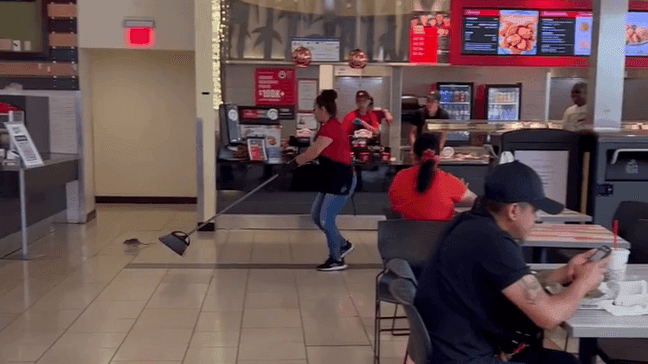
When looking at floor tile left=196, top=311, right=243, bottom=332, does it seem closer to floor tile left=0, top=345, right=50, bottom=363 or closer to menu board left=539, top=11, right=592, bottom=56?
floor tile left=0, top=345, right=50, bottom=363

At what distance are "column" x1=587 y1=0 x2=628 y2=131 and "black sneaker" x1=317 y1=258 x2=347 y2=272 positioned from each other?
7.99 feet

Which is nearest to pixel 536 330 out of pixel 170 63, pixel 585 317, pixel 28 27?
pixel 585 317

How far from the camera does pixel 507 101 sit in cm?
923

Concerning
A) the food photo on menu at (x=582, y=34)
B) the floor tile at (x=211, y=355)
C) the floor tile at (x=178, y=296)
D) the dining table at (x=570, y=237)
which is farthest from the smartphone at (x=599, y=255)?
the food photo on menu at (x=582, y=34)

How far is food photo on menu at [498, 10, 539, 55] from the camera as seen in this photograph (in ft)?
28.2

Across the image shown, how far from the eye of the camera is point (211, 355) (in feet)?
13.7

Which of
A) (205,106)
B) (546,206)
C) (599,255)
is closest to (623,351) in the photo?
(599,255)

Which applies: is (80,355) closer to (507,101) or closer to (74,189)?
(74,189)

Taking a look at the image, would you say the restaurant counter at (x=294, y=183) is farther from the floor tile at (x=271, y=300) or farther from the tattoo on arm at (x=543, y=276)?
the tattoo on arm at (x=543, y=276)

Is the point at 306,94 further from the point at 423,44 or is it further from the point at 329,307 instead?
the point at 329,307

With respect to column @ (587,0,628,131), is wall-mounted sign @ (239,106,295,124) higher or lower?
lower

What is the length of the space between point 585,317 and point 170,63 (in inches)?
328

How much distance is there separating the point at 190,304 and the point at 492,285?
3.42 metres

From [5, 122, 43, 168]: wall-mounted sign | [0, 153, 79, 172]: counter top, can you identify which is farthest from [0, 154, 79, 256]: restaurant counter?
[5, 122, 43, 168]: wall-mounted sign
